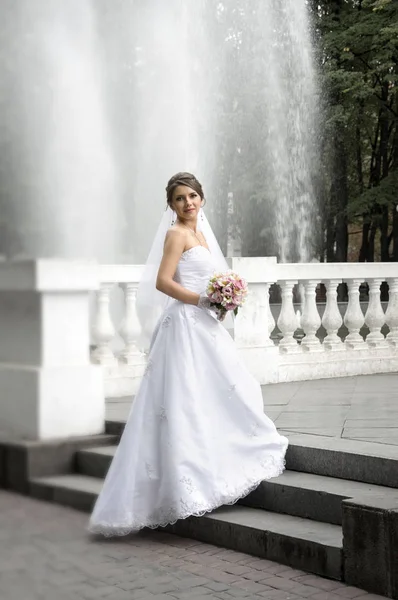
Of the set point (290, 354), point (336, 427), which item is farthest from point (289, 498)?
point (290, 354)

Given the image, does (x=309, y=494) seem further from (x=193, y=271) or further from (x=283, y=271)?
(x=283, y=271)

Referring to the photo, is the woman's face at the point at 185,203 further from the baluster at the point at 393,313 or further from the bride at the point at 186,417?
the baluster at the point at 393,313

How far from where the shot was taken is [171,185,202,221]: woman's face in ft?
22.0

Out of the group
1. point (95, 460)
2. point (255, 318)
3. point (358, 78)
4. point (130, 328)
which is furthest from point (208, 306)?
point (358, 78)

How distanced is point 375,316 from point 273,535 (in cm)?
595

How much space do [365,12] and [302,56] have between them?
179cm

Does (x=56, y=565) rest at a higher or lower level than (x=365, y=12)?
lower

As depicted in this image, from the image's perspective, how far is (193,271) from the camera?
6707mm

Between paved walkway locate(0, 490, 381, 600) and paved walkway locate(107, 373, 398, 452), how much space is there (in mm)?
1381

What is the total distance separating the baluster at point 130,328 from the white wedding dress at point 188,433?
272cm

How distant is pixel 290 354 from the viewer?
10.7 metres

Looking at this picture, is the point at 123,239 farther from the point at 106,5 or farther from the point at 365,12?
the point at 365,12

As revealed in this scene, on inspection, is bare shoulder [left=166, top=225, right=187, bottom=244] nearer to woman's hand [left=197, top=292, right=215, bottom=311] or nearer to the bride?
the bride

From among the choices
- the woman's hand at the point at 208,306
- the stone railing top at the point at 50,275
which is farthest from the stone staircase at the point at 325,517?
the stone railing top at the point at 50,275
